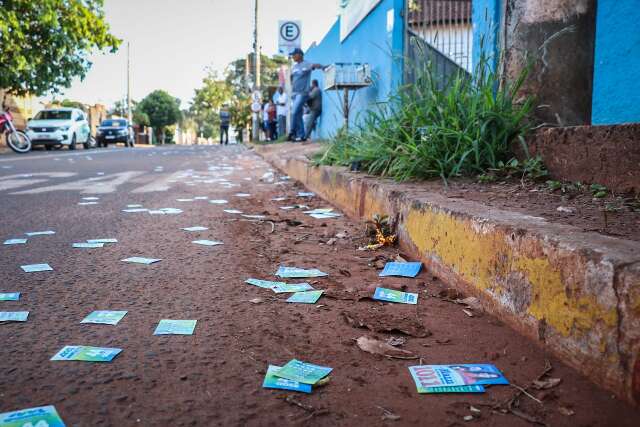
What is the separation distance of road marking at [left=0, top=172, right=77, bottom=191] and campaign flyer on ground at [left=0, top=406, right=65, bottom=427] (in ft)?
14.9

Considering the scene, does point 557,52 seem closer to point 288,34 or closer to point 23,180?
point 23,180

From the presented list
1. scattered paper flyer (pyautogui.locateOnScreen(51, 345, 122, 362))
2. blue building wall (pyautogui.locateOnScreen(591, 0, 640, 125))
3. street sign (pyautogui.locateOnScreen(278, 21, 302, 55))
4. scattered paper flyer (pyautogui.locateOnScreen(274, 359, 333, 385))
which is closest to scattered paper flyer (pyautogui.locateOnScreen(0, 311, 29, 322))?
scattered paper flyer (pyautogui.locateOnScreen(51, 345, 122, 362))

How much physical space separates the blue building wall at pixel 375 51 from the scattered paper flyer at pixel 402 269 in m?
2.80

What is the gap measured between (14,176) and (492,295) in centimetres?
628

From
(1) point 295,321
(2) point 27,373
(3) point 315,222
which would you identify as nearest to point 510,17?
(3) point 315,222

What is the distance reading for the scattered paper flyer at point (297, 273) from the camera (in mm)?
2199

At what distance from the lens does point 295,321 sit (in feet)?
5.59

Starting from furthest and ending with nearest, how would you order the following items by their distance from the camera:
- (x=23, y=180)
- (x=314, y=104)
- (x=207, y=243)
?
(x=314, y=104)
(x=23, y=180)
(x=207, y=243)

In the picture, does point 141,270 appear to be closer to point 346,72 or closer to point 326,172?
point 326,172

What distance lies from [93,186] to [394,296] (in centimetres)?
423

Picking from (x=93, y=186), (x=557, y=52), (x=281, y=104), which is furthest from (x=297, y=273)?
(x=281, y=104)

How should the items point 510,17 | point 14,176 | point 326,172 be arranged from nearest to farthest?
point 510,17 < point 326,172 < point 14,176

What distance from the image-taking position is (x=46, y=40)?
14531mm

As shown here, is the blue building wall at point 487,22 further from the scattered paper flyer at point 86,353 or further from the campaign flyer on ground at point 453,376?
the scattered paper flyer at point 86,353
